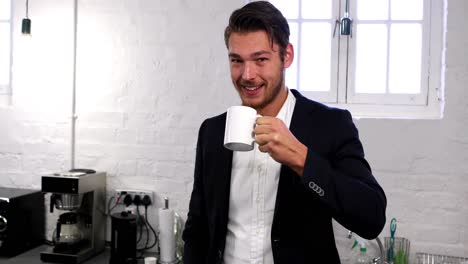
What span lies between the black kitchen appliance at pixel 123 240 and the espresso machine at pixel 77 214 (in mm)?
164

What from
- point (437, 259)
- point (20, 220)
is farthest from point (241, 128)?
point (20, 220)

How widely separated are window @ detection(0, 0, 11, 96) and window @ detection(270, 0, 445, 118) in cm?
162

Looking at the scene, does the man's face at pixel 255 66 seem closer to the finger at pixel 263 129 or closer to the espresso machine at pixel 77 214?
the finger at pixel 263 129

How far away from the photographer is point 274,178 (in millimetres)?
1320

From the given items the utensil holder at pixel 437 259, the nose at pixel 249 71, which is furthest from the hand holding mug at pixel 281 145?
the utensil holder at pixel 437 259

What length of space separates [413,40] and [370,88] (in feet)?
1.01

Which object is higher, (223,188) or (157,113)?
(157,113)

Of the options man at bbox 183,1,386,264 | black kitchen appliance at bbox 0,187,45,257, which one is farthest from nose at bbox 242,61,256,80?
black kitchen appliance at bbox 0,187,45,257

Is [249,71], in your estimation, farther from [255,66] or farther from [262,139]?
[262,139]

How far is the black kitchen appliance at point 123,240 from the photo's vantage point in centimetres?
233

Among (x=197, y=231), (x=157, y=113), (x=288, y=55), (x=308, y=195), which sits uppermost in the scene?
(x=288, y=55)

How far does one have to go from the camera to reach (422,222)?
2273 millimetres

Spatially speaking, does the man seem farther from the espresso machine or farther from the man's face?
the espresso machine

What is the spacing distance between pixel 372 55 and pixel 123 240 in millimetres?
1525
